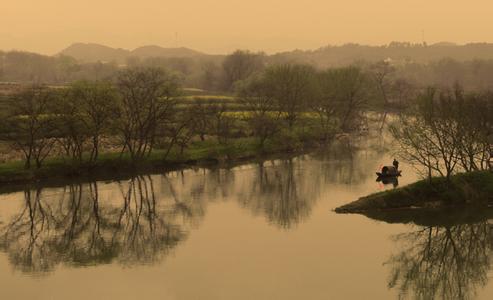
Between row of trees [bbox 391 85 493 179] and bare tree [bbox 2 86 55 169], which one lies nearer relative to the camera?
row of trees [bbox 391 85 493 179]

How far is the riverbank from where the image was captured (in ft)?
134

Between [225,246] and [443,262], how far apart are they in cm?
1236

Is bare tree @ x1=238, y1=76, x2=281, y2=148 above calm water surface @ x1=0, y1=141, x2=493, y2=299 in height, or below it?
above

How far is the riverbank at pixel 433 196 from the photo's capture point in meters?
40.7

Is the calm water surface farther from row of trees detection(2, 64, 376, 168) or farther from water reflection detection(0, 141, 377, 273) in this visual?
row of trees detection(2, 64, 376, 168)

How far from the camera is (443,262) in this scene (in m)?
32.1

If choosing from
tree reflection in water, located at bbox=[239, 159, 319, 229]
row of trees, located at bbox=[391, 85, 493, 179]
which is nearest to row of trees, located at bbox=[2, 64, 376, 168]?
Answer: tree reflection in water, located at bbox=[239, 159, 319, 229]

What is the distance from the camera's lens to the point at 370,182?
51.9 meters

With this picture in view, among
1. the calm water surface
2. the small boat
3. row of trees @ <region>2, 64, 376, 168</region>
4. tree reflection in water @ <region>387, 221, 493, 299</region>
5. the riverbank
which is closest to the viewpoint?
the calm water surface

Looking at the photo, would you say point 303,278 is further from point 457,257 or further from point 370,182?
point 370,182

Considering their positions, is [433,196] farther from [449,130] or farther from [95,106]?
[95,106]

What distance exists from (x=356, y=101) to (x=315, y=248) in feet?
218

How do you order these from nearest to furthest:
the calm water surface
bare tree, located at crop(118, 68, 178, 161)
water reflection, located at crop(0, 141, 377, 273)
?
1. the calm water surface
2. water reflection, located at crop(0, 141, 377, 273)
3. bare tree, located at crop(118, 68, 178, 161)

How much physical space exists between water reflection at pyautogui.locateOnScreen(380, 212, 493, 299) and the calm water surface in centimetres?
10
